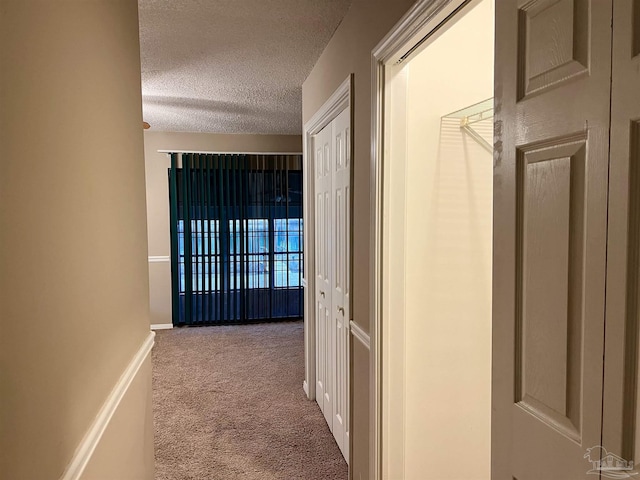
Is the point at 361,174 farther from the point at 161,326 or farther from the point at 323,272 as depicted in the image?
the point at 161,326

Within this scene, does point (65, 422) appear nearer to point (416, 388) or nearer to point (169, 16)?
point (416, 388)

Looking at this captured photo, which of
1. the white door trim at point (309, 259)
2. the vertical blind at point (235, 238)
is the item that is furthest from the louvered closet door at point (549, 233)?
the vertical blind at point (235, 238)

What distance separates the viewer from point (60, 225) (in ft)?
2.99

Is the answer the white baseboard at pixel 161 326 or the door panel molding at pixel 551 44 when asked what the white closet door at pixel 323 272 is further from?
the white baseboard at pixel 161 326

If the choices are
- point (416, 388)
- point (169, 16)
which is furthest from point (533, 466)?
point (169, 16)

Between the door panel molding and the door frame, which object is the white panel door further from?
the door panel molding

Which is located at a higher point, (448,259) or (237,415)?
(448,259)

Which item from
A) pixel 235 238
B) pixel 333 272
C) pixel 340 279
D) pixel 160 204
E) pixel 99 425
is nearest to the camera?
pixel 99 425

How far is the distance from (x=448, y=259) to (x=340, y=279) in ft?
2.89

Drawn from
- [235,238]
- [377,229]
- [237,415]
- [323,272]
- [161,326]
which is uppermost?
[377,229]

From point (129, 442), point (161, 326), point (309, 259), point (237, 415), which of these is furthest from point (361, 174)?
point (161, 326)

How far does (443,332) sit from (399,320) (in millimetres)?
247

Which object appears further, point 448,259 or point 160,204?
point 160,204

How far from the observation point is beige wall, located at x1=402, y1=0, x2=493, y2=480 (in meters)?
1.95
